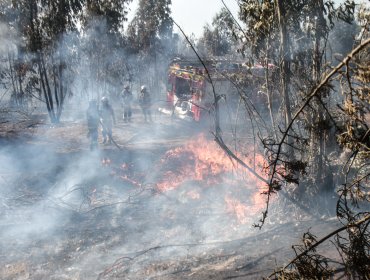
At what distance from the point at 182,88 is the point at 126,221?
10.7 meters

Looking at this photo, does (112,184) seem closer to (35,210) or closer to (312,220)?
(35,210)

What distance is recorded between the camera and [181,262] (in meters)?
5.85

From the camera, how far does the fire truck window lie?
1727 cm

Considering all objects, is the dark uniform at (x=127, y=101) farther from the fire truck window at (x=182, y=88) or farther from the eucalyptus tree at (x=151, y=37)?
the eucalyptus tree at (x=151, y=37)

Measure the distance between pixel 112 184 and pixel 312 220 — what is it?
5.34 metres

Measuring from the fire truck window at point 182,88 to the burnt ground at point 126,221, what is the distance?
5.89 meters

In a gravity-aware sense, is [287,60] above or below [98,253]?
above

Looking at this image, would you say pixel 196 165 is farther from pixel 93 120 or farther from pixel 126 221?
pixel 93 120

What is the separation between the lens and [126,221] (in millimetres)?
7781

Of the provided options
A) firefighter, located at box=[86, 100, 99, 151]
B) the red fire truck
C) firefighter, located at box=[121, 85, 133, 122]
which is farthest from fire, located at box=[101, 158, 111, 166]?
firefighter, located at box=[121, 85, 133, 122]

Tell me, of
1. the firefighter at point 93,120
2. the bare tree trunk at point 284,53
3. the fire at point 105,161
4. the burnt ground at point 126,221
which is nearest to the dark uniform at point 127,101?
the burnt ground at point 126,221

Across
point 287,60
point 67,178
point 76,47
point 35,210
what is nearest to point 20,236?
point 35,210

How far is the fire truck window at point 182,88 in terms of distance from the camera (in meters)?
17.3

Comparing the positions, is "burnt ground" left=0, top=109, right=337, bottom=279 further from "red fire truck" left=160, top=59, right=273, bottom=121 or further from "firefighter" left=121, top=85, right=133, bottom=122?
"firefighter" left=121, top=85, right=133, bottom=122
